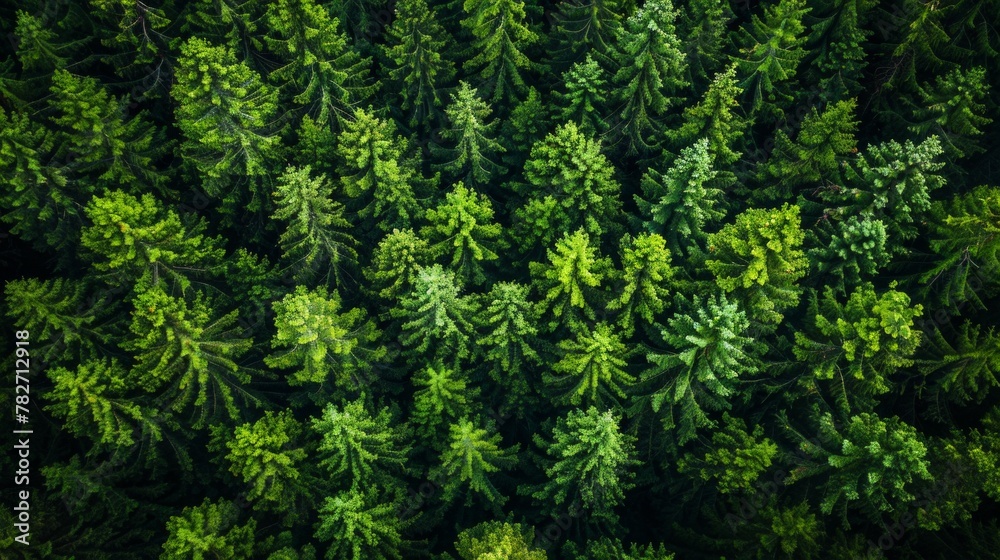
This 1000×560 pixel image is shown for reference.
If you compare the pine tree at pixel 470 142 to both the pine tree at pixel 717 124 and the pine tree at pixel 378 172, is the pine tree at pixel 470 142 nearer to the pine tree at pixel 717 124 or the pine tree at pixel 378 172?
the pine tree at pixel 378 172

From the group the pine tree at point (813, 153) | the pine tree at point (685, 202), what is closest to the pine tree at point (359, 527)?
the pine tree at point (685, 202)

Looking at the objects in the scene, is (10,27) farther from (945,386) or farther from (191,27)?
(945,386)

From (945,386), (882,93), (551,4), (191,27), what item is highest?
(551,4)

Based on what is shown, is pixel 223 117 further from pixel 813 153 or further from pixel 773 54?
pixel 813 153

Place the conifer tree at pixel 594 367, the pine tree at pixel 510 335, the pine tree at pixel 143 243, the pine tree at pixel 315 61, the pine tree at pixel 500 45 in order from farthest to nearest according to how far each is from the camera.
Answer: the pine tree at pixel 500 45
the pine tree at pixel 315 61
the pine tree at pixel 510 335
the conifer tree at pixel 594 367
the pine tree at pixel 143 243

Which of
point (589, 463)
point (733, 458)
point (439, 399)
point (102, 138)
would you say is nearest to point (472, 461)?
point (439, 399)

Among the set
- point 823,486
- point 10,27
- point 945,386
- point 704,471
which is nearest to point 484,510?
point 704,471

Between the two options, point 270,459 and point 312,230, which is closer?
point 270,459
